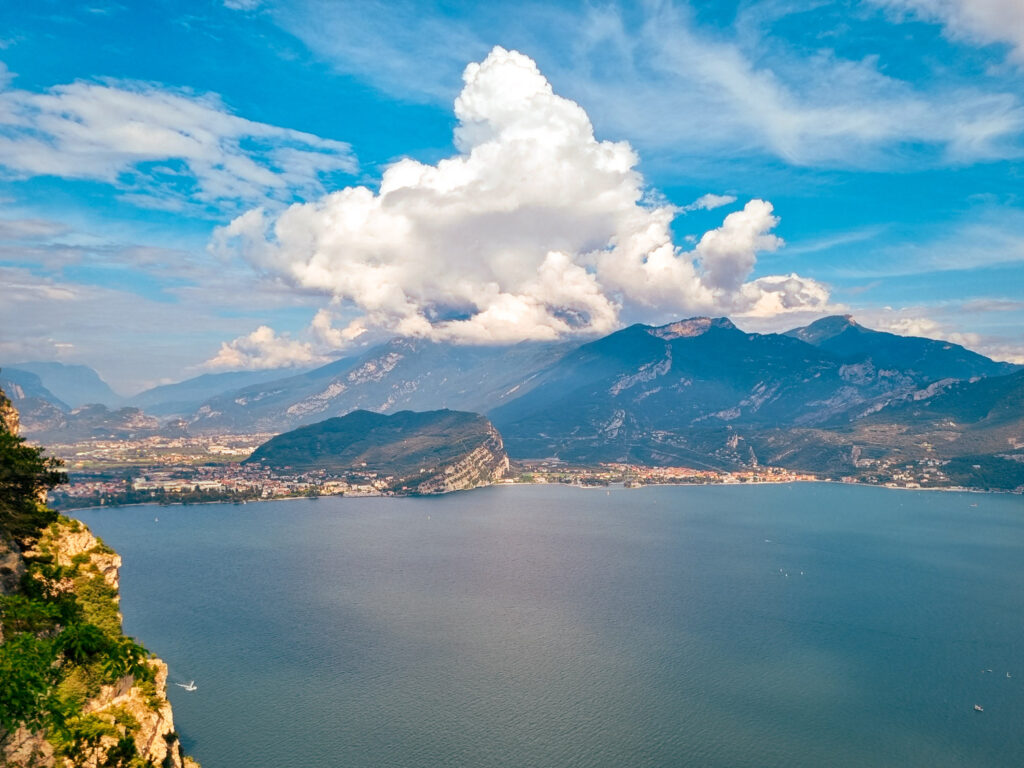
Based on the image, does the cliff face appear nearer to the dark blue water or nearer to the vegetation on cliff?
the vegetation on cliff

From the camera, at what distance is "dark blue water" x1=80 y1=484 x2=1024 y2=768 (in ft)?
240

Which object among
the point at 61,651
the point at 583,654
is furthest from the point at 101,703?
the point at 583,654

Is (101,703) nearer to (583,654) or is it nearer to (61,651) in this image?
(61,651)

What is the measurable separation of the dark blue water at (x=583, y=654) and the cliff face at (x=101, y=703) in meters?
30.9

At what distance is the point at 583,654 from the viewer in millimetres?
98000

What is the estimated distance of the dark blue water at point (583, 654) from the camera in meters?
73.2

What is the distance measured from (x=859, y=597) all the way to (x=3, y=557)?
5517 inches

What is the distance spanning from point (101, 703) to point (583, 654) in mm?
73608

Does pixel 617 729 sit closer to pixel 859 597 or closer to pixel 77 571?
pixel 77 571

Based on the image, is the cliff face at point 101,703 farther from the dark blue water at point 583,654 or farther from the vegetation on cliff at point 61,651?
the dark blue water at point 583,654

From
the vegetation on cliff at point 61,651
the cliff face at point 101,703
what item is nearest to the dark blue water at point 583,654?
the cliff face at point 101,703

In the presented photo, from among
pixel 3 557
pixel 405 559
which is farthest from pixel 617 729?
pixel 405 559

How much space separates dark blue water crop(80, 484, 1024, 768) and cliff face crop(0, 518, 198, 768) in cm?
3086

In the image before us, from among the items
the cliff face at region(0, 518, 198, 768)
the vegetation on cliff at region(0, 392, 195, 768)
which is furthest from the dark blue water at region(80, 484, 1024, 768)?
the vegetation on cliff at region(0, 392, 195, 768)
